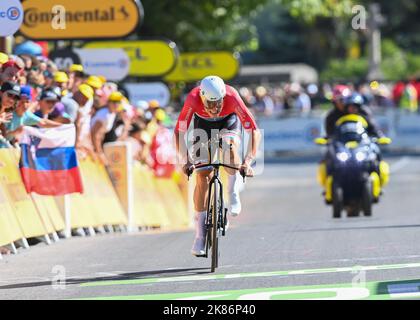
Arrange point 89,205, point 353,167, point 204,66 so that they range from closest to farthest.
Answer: point 89,205 → point 353,167 → point 204,66

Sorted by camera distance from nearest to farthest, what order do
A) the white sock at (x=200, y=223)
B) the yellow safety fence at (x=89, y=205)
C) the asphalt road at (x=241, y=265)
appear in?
the asphalt road at (x=241, y=265), the white sock at (x=200, y=223), the yellow safety fence at (x=89, y=205)

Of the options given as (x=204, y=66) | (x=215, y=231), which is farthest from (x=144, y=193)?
(x=204, y=66)

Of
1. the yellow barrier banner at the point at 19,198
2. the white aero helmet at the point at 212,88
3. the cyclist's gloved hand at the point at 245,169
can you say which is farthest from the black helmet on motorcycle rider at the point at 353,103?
the white aero helmet at the point at 212,88

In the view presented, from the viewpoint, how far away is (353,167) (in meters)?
19.0

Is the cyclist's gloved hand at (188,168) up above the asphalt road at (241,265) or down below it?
above

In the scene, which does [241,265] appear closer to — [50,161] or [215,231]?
[215,231]

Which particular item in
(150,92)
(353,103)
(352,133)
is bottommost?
(352,133)

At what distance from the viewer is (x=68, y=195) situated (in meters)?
16.2

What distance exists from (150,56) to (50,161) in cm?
968

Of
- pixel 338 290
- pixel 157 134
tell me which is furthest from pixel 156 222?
pixel 338 290

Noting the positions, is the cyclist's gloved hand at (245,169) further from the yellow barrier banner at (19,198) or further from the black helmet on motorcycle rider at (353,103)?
the black helmet on motorcycle rider at (353,103)

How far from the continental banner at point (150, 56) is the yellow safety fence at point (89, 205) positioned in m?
2.27

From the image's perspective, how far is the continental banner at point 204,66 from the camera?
2953 cm

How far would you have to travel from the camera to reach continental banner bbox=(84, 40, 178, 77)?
24.8 metres
